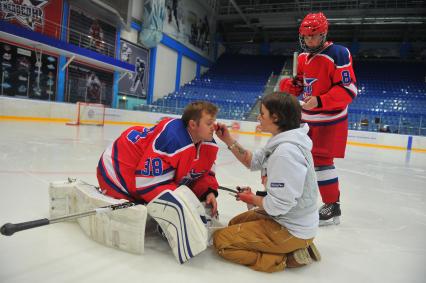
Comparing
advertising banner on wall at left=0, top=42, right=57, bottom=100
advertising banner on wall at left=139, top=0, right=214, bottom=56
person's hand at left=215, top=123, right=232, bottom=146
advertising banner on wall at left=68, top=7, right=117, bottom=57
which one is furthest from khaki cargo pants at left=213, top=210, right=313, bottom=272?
advertising banner on wall at left=139, top=0, right=214, bottom=56

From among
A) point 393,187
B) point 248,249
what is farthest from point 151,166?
point 393,187

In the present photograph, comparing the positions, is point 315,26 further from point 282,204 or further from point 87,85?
point 87,85

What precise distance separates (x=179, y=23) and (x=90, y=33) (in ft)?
19.8

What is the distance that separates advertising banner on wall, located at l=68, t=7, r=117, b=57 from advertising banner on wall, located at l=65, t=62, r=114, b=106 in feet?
2.64

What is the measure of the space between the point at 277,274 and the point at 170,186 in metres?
0.60

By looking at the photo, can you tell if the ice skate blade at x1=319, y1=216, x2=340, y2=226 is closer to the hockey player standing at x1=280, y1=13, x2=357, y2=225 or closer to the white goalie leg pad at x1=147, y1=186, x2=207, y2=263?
the hockey player standing at x1=280, y1=13, x2=357, y2=225

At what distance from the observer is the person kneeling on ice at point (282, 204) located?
1305mm

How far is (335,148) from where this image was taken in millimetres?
2096

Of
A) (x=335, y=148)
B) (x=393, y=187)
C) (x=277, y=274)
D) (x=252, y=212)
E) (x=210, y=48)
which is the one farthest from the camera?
(x=210, y=48)

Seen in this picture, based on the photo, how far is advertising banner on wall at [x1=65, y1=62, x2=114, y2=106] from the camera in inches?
432

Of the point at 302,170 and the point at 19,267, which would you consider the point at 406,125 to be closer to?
the point at 302,170

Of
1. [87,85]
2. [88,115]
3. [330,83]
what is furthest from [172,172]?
[87,85]

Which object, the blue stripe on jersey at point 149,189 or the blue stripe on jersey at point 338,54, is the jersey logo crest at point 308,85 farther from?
the blue stripe on jersey at point 149,189

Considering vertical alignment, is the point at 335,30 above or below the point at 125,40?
above
